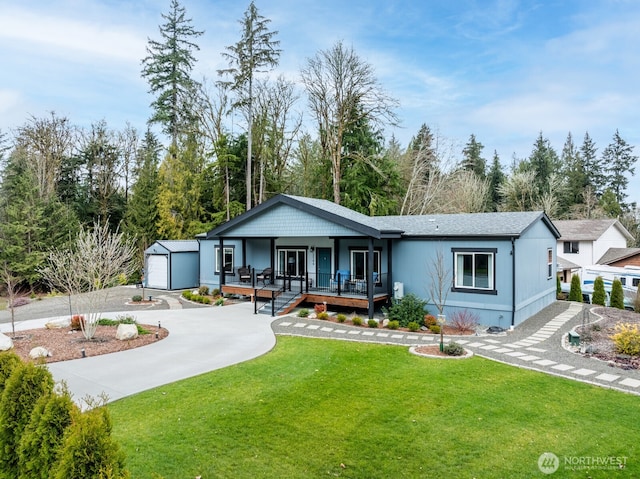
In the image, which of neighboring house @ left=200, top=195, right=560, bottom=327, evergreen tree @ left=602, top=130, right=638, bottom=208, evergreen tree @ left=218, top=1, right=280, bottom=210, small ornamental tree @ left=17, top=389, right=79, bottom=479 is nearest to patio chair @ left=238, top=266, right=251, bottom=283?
neighboring house @ left=200, top=195, right=560, bottom=327

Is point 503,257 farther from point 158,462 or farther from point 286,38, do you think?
point 286,38

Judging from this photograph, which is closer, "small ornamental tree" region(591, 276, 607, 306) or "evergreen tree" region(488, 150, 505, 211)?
"small ornamental tree" region(591, 276, 607, 306)

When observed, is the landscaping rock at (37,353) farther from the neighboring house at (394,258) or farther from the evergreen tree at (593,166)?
the evergreen tree at (593,166)

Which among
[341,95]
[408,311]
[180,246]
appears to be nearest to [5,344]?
[408,311]

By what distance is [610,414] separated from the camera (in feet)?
20.8

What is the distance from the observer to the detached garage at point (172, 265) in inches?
918

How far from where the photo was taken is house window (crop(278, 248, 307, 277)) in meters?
19.0

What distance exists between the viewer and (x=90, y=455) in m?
3.62

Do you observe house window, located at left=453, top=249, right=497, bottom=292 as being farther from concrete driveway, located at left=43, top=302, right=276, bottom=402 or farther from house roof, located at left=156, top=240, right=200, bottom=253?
house roof, located at left=156, top=240, right=200, bottom=253

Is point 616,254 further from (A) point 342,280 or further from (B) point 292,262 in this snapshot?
(B) point 292,262

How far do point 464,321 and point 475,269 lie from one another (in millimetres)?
1901

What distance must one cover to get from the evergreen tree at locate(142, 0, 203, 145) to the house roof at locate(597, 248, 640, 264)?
33.2 m

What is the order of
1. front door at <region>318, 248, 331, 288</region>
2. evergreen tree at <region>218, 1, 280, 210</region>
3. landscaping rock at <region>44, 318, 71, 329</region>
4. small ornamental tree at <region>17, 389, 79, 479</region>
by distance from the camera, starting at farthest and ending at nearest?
1. evergreen tree at <region>218, 1, 280, 210</region>
2. front door at <region>318, 248, 331, 288</region>
3. landscaping rock at <region>44, 318, 71, 329</region>
4. small ornamental tree at <region>17, 389, 79, 479</region>

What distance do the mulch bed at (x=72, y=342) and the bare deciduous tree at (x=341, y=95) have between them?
1859 centimetres
